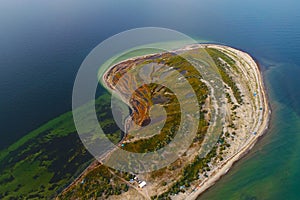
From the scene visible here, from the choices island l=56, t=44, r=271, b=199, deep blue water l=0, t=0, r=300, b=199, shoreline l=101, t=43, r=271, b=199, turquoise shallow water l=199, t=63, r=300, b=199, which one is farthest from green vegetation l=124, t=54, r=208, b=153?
deep blue water l=0, t=0, r=300, b=199

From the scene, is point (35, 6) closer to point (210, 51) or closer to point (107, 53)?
point (107, 53)

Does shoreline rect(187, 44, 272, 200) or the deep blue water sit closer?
shoreline rect(187, 44, 272, 200)

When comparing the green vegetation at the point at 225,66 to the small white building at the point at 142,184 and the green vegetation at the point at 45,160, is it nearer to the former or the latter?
the small white building at the point at 142,184

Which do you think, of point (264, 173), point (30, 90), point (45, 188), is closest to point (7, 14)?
point (30, 90)

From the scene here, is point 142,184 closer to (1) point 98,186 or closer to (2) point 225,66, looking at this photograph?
(1) point 98,186

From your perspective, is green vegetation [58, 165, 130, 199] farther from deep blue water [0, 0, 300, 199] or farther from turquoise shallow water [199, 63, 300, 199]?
deep blue water [0, 0, 300, 199]

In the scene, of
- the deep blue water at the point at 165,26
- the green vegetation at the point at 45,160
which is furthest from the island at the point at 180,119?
the deep blue water at the point at 165,26
